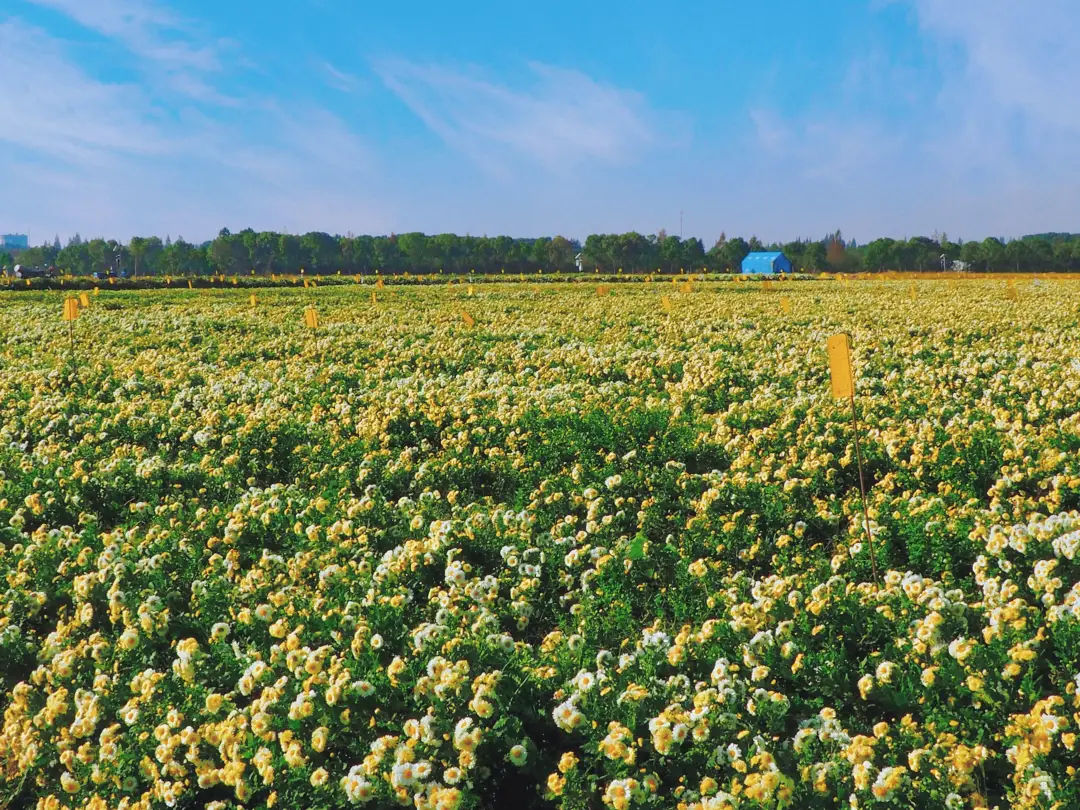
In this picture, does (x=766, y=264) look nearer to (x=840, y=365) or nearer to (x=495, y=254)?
(x=495, y=254)

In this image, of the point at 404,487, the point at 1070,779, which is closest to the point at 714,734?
the point at 1070,779

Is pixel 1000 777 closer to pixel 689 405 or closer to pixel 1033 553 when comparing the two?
pixel 1033 553

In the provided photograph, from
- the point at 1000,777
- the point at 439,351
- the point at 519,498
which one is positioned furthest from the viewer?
the point at 439,351

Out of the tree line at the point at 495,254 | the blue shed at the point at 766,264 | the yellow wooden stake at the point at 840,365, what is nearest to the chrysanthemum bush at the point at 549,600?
the yellow wooden stake at the point at 840,365

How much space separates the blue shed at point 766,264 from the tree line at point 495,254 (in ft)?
46.5

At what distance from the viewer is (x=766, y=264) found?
315ft

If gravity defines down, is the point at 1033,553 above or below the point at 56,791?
above

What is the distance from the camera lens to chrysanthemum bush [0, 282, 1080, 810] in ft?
11.0

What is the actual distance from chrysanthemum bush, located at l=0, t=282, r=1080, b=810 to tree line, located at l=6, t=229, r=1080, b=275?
10967 centimetres

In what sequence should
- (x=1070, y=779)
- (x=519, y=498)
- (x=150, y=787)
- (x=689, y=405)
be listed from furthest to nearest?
(x=689, y=405)
(x=519, y=498)
(x=150, y=787)
(x=1070, y=779)

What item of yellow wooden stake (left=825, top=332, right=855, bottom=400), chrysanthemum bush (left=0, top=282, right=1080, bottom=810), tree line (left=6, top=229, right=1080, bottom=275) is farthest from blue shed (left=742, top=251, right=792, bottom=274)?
yellow wooden stake (left=825, top=332, right=855, bottom=400)

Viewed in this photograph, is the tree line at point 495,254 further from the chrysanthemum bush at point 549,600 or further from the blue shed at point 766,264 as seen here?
the chrysanthemum bush at point 549,600

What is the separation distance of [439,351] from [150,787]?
11.4 meters

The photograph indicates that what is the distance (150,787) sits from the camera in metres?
3.62
